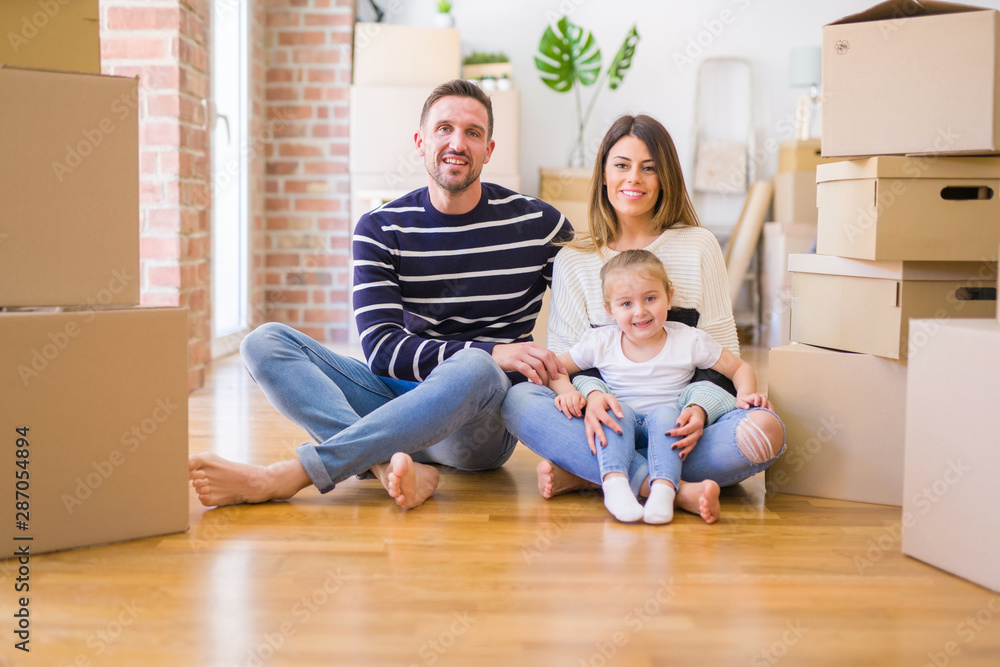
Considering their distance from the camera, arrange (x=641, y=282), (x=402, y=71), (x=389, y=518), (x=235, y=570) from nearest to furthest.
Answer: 1. (x=235, y=570)
2. (x=389, y=518)
3. (x=641, y=282)
4. (x=402, y=71)

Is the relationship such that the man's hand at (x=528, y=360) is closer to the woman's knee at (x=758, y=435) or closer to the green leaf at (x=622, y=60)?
the woman's knee at (x=758, y=435)

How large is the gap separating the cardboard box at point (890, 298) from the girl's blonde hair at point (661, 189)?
0.32 m

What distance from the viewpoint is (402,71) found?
405cm

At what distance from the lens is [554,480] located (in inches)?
68.8

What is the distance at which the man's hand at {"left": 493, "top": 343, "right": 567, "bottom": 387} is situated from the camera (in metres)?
1.73

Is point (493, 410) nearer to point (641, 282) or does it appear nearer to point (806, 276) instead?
point (641, 282)

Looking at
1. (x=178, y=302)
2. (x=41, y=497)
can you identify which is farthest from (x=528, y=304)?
(x=178, y=302)

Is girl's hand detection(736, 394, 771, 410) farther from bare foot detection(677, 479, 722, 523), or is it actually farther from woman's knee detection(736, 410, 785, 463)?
bare foot detection(677, 479, 722, 523)

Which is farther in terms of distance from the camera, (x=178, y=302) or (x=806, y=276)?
(x=178, y=302)

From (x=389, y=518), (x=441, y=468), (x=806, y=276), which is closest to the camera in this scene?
(x=389, y=518)

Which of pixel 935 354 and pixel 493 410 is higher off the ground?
pixel 935 354

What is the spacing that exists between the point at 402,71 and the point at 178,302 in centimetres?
167

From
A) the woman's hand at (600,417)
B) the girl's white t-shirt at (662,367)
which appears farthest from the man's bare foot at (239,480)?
the girl's white t-shirt at (662,367)

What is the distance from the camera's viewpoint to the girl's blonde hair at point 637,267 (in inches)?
68.2
